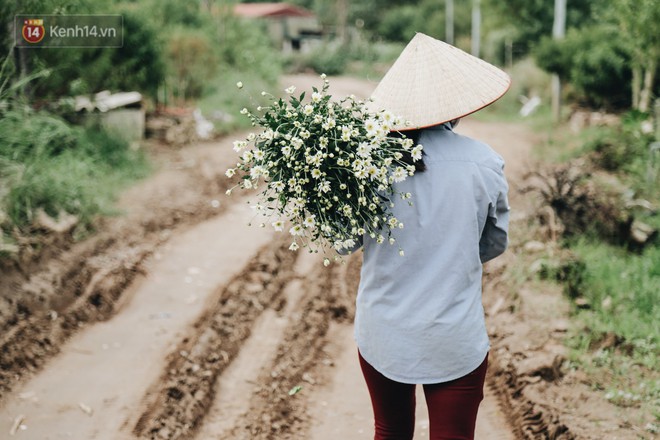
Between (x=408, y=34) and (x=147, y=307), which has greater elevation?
(x=147, y=307)

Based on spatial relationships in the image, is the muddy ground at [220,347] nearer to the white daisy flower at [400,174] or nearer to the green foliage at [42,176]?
the green foliage at [42,176]

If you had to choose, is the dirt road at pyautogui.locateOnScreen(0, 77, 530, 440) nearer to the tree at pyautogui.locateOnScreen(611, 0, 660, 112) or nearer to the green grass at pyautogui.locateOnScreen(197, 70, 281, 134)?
the tree at pyautogui.locateOnScreen(611, 0, 660, 112)

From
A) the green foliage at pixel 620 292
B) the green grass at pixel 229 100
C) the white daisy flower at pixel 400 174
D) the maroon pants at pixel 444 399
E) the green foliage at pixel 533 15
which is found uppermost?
the white daisy flower at pixel 400 174

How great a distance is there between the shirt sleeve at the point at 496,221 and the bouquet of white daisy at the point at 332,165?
0.99 feet

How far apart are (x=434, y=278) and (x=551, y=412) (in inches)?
74.5

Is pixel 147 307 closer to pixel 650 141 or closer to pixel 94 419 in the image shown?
pixel 94 419

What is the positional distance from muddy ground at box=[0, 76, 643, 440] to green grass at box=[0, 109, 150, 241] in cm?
42

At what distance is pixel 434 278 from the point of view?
2.05m

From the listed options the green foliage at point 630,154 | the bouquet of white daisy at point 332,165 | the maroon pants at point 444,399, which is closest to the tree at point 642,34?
the green foliage at point 630,154

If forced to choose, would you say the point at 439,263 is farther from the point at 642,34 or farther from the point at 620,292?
the point at 642,34

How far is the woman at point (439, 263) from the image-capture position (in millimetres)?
2033

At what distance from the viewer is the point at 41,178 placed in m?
6.19

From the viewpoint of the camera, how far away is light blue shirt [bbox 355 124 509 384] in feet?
6.66

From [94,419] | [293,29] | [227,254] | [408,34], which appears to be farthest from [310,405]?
[293,29]
